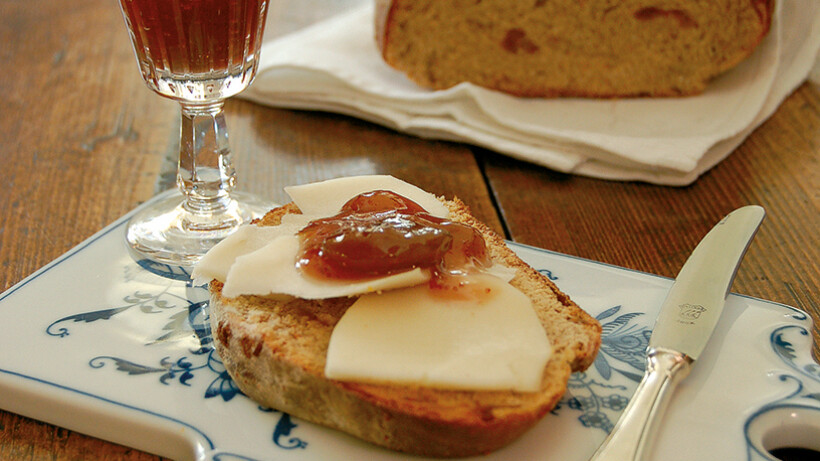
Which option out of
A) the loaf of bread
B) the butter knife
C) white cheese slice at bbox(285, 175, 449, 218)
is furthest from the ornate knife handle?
the loaf of bread

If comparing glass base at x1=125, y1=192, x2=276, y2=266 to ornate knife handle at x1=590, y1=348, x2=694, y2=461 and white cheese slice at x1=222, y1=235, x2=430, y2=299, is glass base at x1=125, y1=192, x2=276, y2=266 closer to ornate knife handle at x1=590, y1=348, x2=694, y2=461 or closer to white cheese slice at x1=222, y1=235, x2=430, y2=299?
white cheese slice at x1=222, y1=235, x2=430, y2=299

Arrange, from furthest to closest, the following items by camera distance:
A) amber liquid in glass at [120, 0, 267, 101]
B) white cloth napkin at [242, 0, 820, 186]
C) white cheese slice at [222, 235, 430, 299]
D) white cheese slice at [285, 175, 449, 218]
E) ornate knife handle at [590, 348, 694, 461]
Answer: white cloth napkin at [242, 0, 820, 186] < amber liquid in glass at [120, 0, 267, 101] < white cheese slice at [285, 175, 449, 218] < white cheese slice at [222, 235, 430, 299] < ornate knife handle at [590, 348, 694, 461]

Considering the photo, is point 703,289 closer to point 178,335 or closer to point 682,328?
point 682,328

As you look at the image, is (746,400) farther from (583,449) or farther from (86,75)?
(86,75)

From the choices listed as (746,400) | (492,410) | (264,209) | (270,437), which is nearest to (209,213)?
(264,209)

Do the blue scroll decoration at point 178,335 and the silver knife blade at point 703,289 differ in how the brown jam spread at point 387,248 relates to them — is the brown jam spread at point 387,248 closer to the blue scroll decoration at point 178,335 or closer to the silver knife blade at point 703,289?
the blue scroll decoration at point 178,335

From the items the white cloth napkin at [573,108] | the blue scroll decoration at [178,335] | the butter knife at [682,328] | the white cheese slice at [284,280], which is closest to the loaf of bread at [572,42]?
the white cloth napkin at [573,108]
